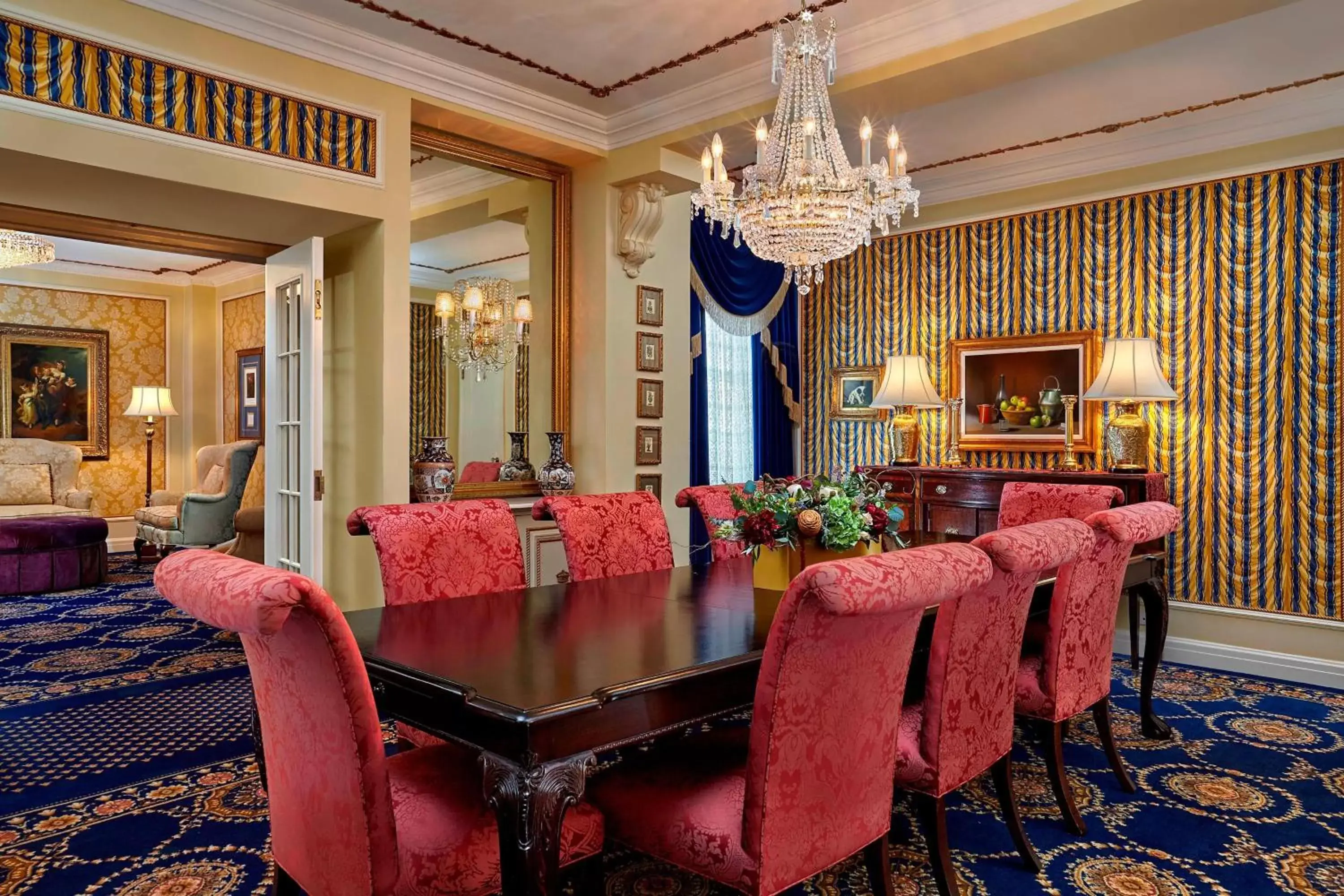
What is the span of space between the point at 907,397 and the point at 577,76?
2.77 meters

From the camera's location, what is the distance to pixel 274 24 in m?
3.54

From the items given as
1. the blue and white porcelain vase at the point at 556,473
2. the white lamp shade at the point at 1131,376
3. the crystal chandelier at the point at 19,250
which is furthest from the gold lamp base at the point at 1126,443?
the crystal chandelier at the point at 19,250

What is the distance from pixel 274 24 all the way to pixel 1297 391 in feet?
16.7

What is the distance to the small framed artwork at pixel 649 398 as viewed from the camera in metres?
4.98

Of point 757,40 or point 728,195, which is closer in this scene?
point 728,195

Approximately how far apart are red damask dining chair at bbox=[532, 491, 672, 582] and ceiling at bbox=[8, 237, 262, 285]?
21.0 feet

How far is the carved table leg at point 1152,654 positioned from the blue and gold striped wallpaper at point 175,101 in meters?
3.74

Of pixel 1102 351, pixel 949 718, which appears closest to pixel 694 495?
pixel 949 718

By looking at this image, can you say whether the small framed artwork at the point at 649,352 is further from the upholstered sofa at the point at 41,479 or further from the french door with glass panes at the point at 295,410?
the upholstered sofa at the point at 41,479

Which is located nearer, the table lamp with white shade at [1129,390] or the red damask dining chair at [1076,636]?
the red damask dining chair at [1076,636]

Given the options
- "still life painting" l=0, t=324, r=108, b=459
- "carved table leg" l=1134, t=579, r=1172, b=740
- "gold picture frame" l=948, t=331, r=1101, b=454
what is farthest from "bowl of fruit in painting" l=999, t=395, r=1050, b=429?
"still life painting" l=0, t=324, r=108, b=459

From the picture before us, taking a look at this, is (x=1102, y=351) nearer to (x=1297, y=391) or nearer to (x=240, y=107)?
(x=1297, y=391)

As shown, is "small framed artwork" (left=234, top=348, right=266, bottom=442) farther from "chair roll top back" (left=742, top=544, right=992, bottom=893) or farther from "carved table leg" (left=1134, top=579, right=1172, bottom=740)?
"chair roll top back" (left=742, top=544, right=992, bottom=893)

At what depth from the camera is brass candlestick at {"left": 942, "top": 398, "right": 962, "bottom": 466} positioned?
5.78 m
